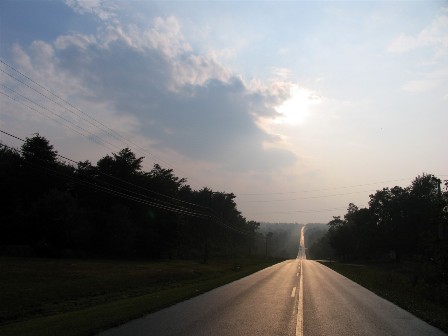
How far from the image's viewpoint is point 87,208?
70.4 m

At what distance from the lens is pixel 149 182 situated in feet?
253

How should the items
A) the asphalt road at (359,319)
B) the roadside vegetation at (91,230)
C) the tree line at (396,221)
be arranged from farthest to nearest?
the tree line at (396,221) < the roadside vegetation at (91,230) < the asphalt road at (359,319)

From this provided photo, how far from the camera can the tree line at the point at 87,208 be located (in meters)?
57.3

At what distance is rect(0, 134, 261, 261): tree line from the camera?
188 feet

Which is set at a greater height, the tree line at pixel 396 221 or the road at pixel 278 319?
the tree line at pixel 396 221

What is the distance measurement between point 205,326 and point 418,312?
8239 mm

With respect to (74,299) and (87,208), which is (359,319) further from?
(87,208)

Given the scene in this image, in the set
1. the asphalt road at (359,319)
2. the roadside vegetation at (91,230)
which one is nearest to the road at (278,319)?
the asphalt road at (359,319)

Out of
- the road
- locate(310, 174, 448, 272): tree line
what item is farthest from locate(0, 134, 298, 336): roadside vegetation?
locate(310, 174, 448, 272): tree line

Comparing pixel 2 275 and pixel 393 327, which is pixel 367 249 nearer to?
pixel 2 275

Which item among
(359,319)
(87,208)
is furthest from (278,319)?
(87,208)

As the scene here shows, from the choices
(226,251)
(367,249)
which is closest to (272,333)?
(367,249)

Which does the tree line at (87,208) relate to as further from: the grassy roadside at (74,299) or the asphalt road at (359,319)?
the asphalt road at (359,319)

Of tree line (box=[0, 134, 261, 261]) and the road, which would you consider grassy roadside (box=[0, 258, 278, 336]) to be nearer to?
the road
